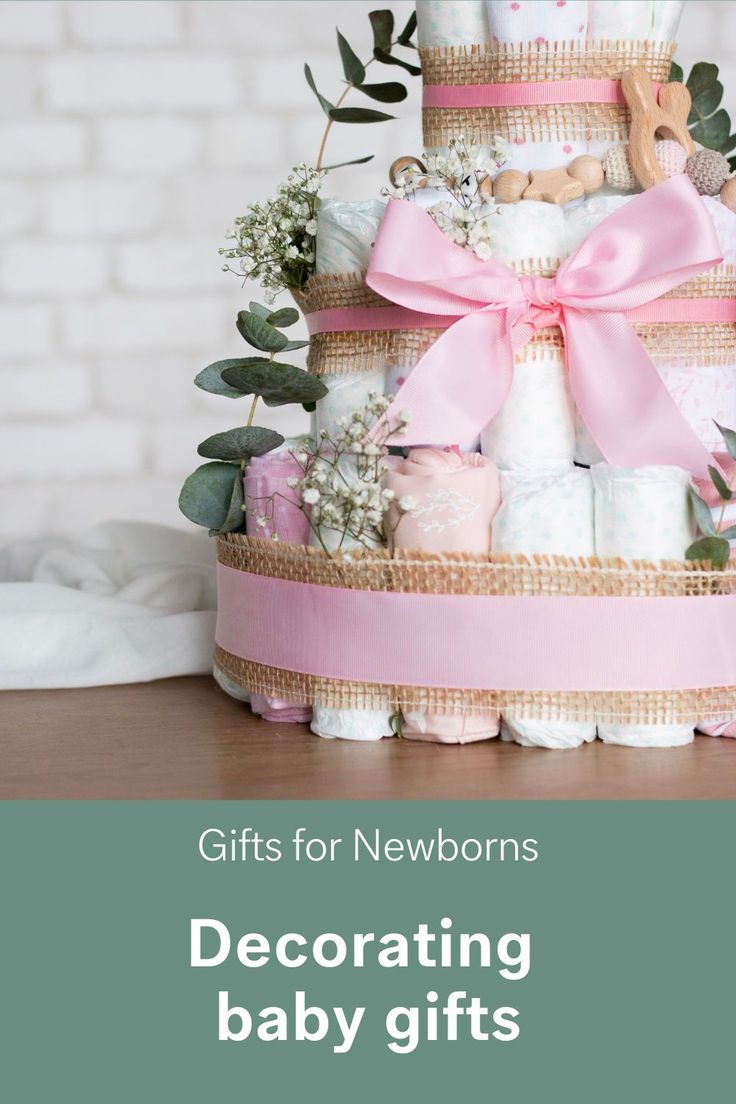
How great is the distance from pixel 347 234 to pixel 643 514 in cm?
29

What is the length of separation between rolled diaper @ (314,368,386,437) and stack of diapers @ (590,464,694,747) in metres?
0.17

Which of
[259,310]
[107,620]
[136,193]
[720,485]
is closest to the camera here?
[720,485]

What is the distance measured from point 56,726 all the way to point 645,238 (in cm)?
55

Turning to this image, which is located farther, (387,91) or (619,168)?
(387,91)

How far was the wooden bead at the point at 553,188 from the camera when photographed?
96 cm

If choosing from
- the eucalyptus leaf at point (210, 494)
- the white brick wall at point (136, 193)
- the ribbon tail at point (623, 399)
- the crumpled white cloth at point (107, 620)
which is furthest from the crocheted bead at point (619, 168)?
the white brick wall at point (136, 193)

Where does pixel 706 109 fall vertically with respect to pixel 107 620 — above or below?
above

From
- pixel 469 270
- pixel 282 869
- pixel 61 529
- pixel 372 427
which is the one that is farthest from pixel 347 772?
pixel 61 529

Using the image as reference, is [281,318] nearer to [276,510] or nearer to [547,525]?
[276,510]

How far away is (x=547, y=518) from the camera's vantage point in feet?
2.90

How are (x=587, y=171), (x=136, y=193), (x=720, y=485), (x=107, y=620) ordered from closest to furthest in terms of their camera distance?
(x=720, y=485) < (x=587, y=171) < (x=107, y=620) < (x=136, y=193)

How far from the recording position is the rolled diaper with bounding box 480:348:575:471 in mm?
933

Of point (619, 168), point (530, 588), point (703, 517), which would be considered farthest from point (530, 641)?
point (619, 168)

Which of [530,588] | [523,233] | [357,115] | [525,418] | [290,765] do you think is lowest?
[290,765]
